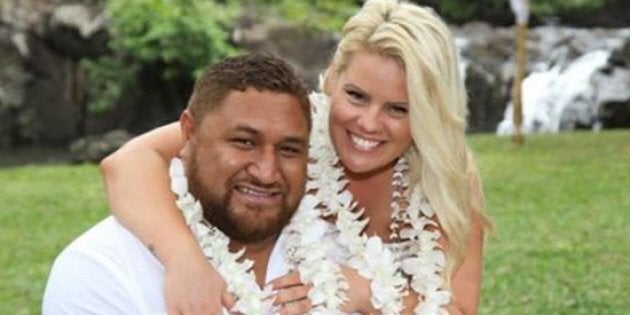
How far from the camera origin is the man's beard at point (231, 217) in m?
2.88

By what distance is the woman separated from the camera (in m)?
3.31

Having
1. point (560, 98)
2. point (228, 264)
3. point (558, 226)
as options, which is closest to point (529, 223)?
point (558, 226)

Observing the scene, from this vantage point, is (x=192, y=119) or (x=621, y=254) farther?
(x=621, y=254)

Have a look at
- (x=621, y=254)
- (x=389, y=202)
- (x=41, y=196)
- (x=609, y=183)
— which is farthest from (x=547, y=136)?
(x=389, y=202)

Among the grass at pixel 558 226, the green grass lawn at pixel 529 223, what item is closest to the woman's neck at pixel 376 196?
the grass at pixel 558 226

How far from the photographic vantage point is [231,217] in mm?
2898

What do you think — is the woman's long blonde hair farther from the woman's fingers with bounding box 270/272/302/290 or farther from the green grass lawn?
the green grass lawn

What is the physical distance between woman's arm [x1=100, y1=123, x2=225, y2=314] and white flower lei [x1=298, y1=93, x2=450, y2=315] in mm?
417

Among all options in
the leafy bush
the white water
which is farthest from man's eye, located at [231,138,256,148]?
the leafy bush

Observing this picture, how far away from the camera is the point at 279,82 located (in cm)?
287

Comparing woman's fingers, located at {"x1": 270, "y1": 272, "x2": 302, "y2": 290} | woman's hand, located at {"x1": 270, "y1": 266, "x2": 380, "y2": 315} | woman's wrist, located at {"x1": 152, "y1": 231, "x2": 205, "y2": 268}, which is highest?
woman's wrist, located at {"x1": 152, "y1": 231, "x2": 205, "y2": 268}

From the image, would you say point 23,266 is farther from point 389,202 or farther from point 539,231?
point 389,202

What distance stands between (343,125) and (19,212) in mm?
8352

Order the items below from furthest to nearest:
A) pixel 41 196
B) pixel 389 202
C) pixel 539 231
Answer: pixel 41 196 < pixel 539 231 < pixel 389 202
